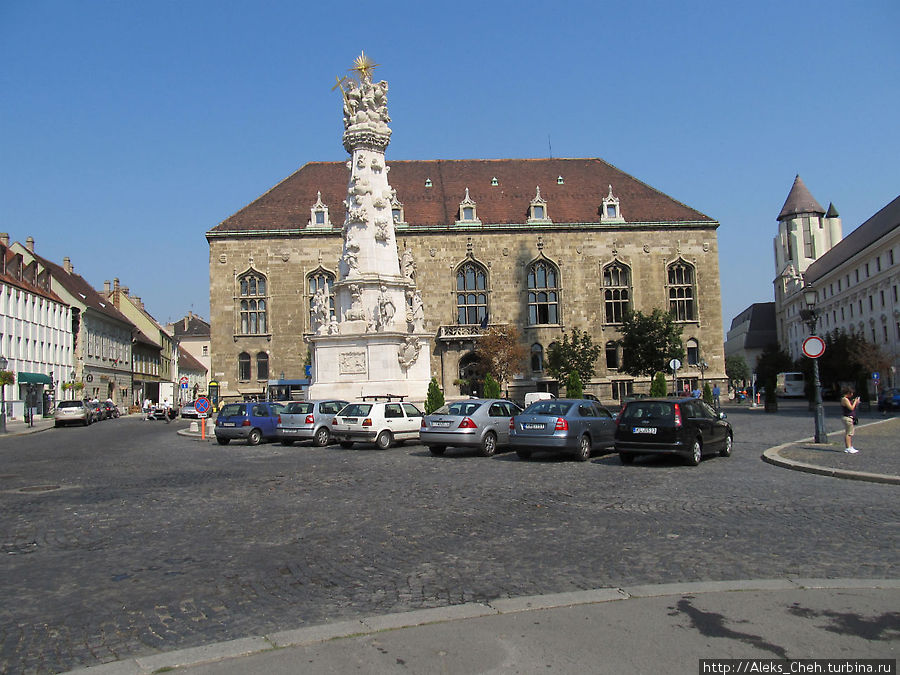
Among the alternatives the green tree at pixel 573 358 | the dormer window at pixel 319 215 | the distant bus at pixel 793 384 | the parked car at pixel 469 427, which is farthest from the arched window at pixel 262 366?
the distant bus at pixel 793 384

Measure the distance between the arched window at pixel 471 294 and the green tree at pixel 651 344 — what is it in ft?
44.4

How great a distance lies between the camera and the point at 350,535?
340 inches

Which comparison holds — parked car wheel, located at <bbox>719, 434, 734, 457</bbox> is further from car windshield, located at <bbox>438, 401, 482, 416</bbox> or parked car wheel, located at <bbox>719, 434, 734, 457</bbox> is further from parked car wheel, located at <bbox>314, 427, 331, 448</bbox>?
parked car wheel, located at <bbox>314, 427, 331, 448</bbox>

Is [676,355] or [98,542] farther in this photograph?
[676,355]

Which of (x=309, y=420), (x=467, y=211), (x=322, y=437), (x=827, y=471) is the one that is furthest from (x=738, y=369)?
(x=827, y=471)

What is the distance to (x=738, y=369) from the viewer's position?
5192 inches

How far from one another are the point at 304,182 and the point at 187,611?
55.5 meters

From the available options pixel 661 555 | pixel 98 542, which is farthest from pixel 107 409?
pixel 661 555

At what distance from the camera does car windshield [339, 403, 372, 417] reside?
21.3 meters

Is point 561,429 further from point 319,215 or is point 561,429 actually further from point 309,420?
point 319,215

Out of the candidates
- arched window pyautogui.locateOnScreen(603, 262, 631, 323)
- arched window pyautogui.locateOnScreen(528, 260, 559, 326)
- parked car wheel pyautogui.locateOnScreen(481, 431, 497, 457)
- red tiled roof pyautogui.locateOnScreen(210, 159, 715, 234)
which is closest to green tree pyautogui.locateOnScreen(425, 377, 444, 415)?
parked car wheel pyautogui.locateOnScreen(481, 431, 497, 457)

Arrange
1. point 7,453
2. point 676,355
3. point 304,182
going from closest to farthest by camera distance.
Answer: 1. point 7,453
2. point 676,355
3. point 304,182

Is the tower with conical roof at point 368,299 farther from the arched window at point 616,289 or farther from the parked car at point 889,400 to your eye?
the arched window at point 616,289

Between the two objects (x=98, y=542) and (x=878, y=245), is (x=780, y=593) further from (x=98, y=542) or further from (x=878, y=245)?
(x=878, y=245)
